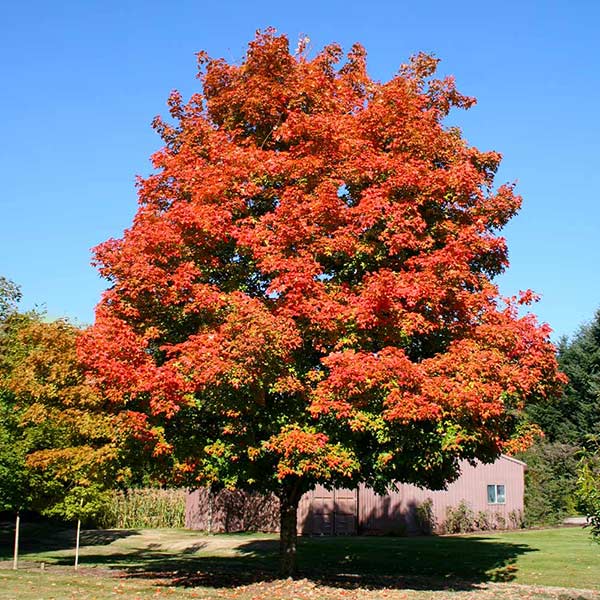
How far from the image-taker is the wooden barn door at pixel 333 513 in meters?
36.0

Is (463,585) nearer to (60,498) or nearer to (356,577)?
(356,577)

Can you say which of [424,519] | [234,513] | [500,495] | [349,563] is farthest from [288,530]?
[500,495]

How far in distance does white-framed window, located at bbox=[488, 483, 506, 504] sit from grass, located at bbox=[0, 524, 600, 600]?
5.57m

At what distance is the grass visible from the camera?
660 inches

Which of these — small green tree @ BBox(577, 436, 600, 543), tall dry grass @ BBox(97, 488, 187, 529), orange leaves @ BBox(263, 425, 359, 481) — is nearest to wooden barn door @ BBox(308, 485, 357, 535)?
tall dry grass @ BBox(97, 488, 187, 529)

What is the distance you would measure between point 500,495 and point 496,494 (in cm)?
37

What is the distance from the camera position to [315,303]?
15367 millimetres

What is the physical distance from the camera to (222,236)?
16.5m

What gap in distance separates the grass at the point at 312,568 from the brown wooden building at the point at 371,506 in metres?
2.69

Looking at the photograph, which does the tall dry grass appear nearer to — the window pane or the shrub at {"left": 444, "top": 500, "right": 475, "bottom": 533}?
the shrub at {"left": 444, "top": 500, "right": 475, "bottom": 533}

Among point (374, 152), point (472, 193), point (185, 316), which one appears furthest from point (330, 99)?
point (185, 316)

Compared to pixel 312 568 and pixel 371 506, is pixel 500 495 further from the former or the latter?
pixel 312 568

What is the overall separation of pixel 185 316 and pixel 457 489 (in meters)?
26.3

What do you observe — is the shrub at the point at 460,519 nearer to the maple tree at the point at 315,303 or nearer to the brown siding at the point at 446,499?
the brown siding at the point at 446,499
